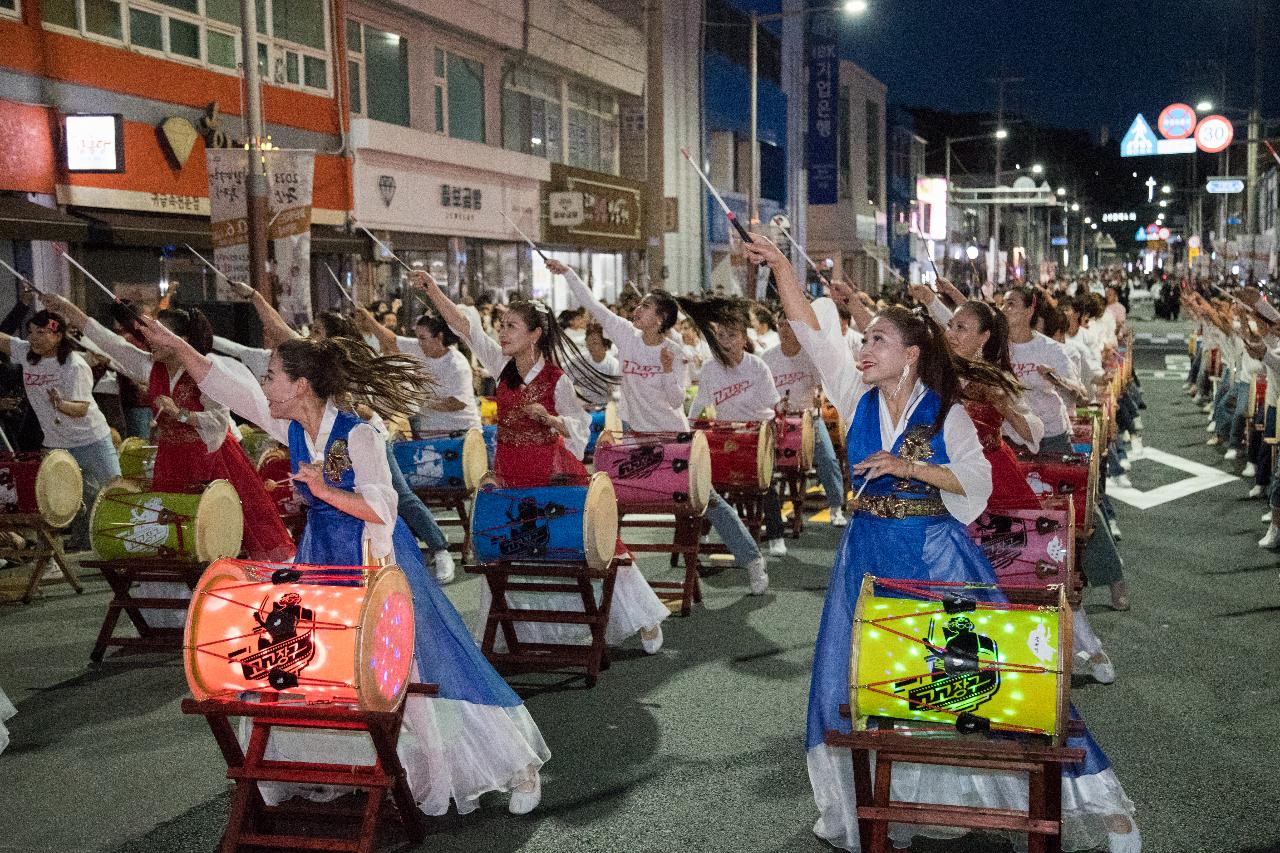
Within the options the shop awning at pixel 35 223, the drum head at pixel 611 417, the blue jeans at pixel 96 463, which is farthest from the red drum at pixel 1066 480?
the shop awning at pixel 35 223

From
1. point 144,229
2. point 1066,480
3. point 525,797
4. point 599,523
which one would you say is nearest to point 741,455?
point 1066,480

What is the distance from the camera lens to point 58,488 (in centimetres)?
820

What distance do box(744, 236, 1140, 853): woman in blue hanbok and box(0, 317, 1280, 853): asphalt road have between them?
310 millimetres

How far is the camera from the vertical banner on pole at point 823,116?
37.4 m

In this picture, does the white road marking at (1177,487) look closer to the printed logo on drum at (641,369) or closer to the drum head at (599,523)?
the printed logo on drum at (641,369)

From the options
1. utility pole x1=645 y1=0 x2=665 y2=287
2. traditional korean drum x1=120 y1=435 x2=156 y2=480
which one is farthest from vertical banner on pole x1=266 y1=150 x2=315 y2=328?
utility pole x1=645 y1=0 x2=665 y2=287

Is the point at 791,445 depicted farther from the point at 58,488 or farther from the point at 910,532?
the point at 910,532

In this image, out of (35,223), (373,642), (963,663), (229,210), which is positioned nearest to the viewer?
(963,663)

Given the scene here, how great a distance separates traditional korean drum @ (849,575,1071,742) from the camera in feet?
11.8

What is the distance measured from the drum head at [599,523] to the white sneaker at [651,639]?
2.42 feet

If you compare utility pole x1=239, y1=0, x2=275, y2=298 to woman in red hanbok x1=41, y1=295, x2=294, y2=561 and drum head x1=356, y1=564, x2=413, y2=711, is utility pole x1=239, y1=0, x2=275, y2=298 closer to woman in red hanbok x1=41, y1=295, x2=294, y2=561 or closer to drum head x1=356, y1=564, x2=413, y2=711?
woman in red hanbok x1=41, y1=295, x2=294, y2=561

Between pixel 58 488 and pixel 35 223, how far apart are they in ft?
17.5

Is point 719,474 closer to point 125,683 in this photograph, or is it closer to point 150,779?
point 125,683

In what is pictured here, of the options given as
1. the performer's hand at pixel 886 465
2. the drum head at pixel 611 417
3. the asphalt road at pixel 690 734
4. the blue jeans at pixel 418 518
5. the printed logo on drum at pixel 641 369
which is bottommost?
the asphalt road at pixel 690 734
